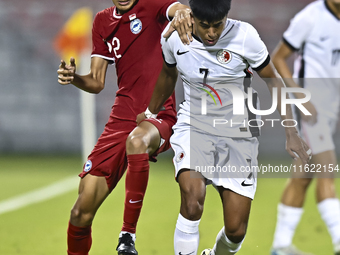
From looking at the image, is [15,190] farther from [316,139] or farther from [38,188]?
[316,139]

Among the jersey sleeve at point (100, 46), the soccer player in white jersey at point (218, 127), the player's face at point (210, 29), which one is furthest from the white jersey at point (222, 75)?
the jersey sleeve at point (100, 46)

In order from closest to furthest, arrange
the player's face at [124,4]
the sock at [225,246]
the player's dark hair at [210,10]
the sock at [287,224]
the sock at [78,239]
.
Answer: the player's dark hair at [210,10], the sock at [225,246], the sock at [78,239], the player's face at [124,4], the sock at [287,224]

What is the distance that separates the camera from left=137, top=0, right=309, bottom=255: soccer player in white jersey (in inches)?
126

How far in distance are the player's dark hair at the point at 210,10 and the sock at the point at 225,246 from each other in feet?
4.30

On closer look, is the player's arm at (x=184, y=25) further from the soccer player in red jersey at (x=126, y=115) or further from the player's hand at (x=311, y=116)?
the player's hand at (x=311, y=116)

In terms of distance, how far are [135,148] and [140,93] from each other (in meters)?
0.51

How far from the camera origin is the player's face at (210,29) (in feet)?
10.1

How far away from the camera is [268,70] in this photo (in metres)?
3.27

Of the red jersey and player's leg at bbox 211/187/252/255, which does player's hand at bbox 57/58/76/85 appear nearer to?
the red jersey

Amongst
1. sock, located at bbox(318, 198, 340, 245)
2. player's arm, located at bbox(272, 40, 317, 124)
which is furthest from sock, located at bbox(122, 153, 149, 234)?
sock, located at bbox(318, 198, 340, 245)

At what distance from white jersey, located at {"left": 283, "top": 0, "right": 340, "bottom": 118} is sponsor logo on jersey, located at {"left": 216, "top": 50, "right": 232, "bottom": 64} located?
76cm

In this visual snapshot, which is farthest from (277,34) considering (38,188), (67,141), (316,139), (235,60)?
(235,60)

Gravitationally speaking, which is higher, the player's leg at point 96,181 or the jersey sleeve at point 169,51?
the jersey sleeve at point 169,51

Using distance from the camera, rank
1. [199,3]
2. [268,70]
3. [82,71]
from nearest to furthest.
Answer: [199,3], [268,70], [82,71]
